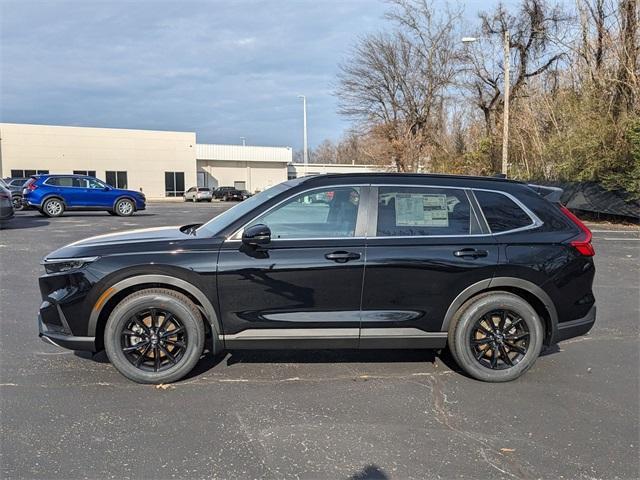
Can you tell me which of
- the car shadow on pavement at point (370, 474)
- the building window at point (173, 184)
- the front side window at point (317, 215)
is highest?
the building window at point (173, 184)

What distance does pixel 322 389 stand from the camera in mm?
4113

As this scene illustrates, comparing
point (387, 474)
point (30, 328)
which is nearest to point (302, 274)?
point (387, 474)

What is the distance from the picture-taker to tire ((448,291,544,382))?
426 cm

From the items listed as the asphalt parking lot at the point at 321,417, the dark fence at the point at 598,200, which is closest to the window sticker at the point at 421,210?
the asphalt parking lot at the point at 321,417

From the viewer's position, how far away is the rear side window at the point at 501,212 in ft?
14.4

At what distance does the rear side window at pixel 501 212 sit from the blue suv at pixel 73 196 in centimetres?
1927

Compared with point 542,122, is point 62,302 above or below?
below

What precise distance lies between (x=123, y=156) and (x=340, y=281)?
5043 cm

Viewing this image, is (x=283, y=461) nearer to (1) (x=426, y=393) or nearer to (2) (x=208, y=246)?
(1) (x=426, y=393)

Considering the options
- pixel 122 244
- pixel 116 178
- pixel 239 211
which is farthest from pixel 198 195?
pixel 122 244

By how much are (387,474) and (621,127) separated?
19.7 m

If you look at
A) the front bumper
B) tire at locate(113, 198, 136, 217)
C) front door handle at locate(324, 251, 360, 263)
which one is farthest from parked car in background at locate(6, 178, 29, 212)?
front door handle at locate(324, 251, 360, 263)

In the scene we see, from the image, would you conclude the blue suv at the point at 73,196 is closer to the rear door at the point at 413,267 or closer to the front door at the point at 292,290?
the front door at the point at 292,290

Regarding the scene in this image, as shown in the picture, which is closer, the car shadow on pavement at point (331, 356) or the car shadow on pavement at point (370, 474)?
the car shadow on pavement at point (370, 474)
